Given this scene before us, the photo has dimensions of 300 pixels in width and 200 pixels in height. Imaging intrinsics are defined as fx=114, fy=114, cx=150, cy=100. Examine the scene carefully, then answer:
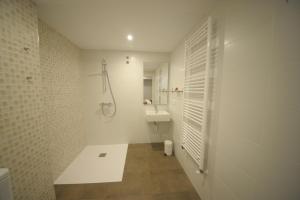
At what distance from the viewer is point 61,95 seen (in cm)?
199

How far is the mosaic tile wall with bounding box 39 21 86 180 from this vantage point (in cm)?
170

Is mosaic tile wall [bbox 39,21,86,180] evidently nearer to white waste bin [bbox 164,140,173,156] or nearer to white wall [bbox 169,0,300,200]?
white waste bin [bbox 164,140,173,156]

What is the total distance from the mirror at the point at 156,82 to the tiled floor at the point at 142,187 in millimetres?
1483

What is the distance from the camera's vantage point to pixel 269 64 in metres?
0.71

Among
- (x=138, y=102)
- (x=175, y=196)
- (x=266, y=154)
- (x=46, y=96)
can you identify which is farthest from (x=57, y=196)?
(x=266, y=154)

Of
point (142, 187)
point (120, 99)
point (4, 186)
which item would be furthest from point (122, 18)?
point (142, 187)

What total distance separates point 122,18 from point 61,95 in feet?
5.34

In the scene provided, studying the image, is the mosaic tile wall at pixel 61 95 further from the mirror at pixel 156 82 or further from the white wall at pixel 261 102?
the white wall at pixel 261 102

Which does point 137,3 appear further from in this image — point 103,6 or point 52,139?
point 52,139

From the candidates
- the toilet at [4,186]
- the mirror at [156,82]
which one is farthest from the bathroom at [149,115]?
the mirror at [156,82]

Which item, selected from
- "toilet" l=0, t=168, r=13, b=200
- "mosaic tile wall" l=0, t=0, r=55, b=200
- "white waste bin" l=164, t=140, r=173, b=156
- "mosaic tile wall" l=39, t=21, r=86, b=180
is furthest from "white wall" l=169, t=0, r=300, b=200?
"mosaic tile wall" l=39, t=21, r=86, b=180

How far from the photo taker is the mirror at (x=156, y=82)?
114 inches

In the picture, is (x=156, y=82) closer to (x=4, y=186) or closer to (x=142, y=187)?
(x=142, y=187)

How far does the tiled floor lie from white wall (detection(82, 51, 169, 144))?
2.84ft
